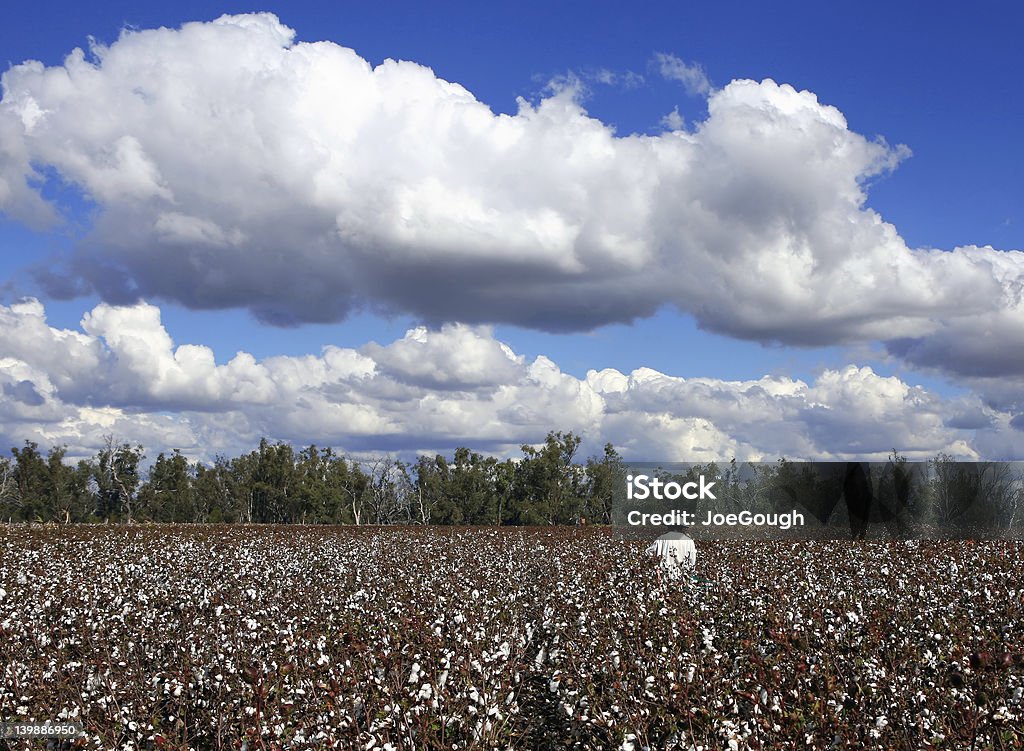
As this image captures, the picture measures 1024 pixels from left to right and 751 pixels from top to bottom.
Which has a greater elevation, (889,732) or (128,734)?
(889,732)

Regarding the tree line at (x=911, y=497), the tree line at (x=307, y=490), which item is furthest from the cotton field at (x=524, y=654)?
the tree line at (x=307, y=490)

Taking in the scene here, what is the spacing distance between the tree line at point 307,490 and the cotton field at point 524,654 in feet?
90.6

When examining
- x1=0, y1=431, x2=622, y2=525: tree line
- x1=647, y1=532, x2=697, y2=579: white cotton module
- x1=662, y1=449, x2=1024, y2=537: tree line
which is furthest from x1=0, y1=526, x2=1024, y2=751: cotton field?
x1=0, y1=431, x2=622, y2=525: tree line

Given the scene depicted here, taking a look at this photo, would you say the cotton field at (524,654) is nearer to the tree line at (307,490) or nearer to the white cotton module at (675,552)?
the white cotton module at (675,552)

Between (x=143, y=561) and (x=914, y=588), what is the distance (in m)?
14.2

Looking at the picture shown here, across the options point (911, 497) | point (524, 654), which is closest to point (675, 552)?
point (524, 654)

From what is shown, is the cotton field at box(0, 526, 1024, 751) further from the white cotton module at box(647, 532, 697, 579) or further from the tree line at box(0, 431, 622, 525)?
the tree line at box(0, 431, 622, 525)

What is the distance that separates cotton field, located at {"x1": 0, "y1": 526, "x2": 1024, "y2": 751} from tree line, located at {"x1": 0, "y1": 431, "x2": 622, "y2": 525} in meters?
27.6

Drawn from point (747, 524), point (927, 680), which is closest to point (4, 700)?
point (927, 680)

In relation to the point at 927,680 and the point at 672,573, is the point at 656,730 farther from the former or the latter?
the point at 672,573

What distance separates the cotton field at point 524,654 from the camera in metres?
6.38

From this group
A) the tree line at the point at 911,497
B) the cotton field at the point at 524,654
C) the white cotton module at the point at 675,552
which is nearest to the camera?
the cotton field at the point at 524,654

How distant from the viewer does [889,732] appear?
5953mm

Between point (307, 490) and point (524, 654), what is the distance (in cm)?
4228
